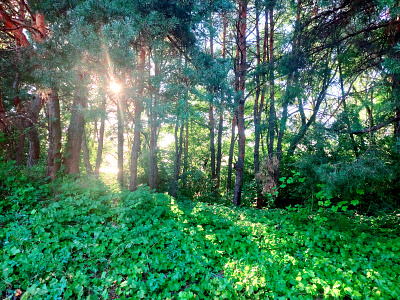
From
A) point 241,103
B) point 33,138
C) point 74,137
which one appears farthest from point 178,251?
point 33,138

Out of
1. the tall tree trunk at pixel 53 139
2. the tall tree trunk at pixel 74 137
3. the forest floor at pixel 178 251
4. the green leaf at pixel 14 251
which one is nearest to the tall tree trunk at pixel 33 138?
the tall tree trunk at pixel 53 139

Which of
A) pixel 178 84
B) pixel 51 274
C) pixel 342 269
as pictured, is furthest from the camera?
pixel 178 84

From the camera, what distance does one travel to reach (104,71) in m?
5.96

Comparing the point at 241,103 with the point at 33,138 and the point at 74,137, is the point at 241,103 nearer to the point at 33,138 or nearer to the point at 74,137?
the point at 74,137

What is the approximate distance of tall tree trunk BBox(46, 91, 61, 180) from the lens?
21.9 feet

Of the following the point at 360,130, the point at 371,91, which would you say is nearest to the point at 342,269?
the point at 360,130

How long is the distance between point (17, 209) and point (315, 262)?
591 centimetres

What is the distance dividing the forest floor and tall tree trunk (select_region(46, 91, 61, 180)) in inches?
50.9

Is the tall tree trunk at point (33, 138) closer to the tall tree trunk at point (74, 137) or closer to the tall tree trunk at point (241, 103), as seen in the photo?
the tall tree trunk at point (74, 137)

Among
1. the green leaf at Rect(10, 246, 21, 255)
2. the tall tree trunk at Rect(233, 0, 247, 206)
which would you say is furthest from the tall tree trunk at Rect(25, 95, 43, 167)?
the tall tree trunk at Rect(233, 0, 247, 206)

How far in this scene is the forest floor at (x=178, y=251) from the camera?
2885 millimetres

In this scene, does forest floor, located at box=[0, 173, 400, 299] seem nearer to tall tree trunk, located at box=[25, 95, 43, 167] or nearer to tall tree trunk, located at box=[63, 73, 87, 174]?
tall tree trunk, located at box=[63, 73, 87, 174]

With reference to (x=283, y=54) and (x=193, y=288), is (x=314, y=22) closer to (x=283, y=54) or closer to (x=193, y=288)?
(x=283, y=54)

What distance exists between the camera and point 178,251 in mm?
3756
